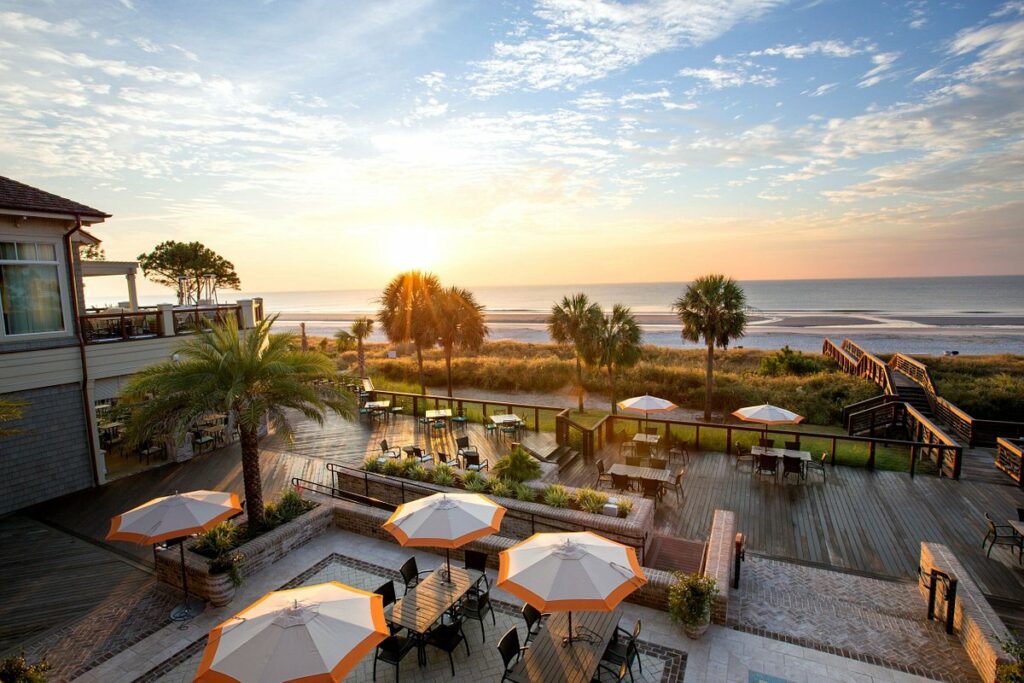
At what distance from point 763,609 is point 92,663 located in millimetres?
9490

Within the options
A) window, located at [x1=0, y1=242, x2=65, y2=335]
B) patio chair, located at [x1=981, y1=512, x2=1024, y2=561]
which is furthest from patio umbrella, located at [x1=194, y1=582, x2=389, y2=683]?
window, located at [x1=0, y1=242, x2=65, y2=335]

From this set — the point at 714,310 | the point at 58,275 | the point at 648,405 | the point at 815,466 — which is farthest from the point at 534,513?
the point at 714,310

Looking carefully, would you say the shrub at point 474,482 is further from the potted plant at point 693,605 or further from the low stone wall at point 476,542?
the potted plant at point 693,605

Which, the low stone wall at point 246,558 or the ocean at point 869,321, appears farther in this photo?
the ocean at point 869,321

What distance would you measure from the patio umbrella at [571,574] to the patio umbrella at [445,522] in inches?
38.5

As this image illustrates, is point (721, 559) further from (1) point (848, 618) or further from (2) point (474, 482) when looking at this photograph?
(2) point (474, 482)

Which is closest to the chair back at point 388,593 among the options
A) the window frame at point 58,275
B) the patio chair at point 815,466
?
the patio chair at point 815,466

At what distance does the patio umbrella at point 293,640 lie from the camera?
4293 millimetres

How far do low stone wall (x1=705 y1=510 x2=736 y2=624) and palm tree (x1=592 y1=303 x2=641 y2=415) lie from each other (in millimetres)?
11235

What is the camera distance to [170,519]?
24.0 ft

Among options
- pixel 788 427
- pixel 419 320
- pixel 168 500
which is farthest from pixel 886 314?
pixel 168 500

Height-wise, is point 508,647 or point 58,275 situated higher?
point 58,275

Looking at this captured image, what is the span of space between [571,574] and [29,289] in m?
15.1

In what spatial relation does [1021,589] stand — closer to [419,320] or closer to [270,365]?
[270,365]
